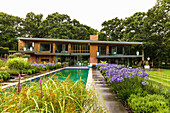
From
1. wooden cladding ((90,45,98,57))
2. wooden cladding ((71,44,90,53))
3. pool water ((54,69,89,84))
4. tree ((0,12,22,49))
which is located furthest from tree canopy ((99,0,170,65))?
tree ((0,12,22,49))

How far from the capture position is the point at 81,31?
2833 cm

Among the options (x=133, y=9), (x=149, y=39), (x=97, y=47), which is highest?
(x=133, y=9)

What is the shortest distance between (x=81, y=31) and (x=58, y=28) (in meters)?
6.26

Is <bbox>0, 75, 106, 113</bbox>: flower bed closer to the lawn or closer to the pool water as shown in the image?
the pool water

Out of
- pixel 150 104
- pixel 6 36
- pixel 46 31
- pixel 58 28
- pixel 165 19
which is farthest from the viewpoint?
pixel 46 31

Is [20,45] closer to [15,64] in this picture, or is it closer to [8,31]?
[8,31]

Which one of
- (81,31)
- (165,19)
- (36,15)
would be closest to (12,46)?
(36,15)

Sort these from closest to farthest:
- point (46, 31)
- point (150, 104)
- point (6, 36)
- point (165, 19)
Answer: point (150, 104) < point (165, 19) < point (6, 36) < point (46, 31)

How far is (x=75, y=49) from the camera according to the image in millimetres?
20156

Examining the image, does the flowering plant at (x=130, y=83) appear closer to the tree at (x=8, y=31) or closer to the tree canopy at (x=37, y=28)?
the tree canopy at (x=37, y=28)

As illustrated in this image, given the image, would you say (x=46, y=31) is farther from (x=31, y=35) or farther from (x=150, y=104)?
(x=150, y=104)

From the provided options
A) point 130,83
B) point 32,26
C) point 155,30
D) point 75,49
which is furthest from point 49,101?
point 32,26

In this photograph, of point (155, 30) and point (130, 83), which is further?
point (155, 30)

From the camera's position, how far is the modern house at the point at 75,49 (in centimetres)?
1828
